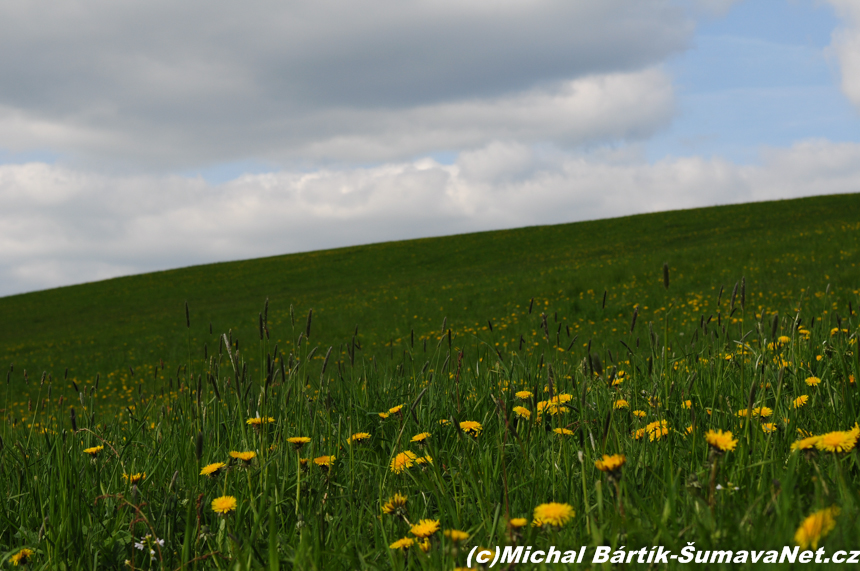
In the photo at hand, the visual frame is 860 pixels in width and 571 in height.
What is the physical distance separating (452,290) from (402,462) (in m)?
17.9

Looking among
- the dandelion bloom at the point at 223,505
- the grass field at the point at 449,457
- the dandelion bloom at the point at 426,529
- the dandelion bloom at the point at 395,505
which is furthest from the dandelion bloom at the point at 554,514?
the dandelion bloom at the point at 223,505

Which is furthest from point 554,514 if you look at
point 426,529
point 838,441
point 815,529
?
point 838,441

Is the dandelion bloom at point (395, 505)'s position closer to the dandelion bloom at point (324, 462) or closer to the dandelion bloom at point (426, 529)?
the dandelion bloom at point (426, 529)

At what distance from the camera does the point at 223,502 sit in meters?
1.84

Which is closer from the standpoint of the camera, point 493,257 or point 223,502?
point 223,502

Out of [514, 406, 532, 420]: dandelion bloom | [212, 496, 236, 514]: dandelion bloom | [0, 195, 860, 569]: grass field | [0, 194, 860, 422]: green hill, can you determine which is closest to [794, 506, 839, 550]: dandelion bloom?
[0, 195, 860, 569]: grass field

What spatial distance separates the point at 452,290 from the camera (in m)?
20.1

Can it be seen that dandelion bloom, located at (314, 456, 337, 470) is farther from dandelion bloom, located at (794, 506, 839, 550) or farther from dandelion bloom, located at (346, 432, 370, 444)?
dandelion bloom, located at (794, 506, 839, 550)

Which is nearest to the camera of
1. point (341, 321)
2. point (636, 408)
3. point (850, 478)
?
point (850, 478)

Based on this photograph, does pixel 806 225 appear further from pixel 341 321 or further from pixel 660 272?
pixel 341 321

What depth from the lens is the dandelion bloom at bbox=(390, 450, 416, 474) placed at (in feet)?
7.11

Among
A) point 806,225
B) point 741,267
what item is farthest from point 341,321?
point 806,225

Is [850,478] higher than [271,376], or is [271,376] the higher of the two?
[271,376]

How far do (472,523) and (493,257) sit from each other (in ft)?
97.1
